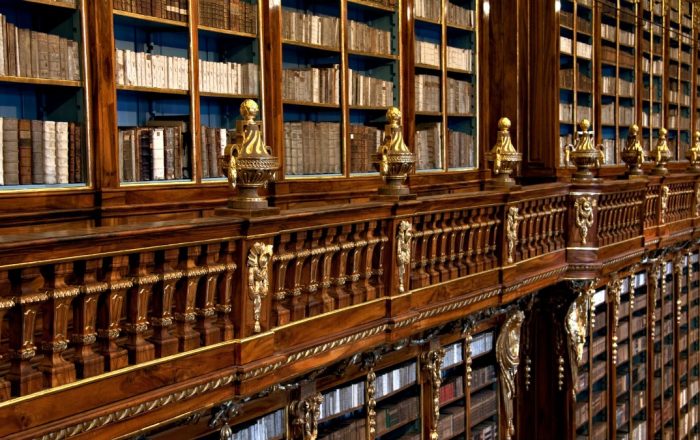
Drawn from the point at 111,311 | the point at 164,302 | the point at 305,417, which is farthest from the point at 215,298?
the point at 305,417

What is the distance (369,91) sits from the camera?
18.6 ft

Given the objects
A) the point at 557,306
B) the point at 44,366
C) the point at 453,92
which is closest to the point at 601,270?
the point at 557,306

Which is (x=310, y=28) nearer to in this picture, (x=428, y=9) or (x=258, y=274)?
(x=428, y=9)

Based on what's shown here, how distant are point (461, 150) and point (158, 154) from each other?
3.04 meters

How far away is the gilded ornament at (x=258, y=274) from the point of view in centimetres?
319

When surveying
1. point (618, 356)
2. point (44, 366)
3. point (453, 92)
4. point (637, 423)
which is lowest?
point (637, 423)

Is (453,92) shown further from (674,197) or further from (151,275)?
(151,275)

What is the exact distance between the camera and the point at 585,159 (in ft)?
20.6

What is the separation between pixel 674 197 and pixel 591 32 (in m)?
1.69

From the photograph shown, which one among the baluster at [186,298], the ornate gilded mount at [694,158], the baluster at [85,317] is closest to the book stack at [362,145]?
the baluster at [186,298]

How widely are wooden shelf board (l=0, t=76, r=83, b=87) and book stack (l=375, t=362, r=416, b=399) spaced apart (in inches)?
94.5

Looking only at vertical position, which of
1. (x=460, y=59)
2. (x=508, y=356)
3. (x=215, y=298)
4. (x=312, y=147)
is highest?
(x=460, y=59)

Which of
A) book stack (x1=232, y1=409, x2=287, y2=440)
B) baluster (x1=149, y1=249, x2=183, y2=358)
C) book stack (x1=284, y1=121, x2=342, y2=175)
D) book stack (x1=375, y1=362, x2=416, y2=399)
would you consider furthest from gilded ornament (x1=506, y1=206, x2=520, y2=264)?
baluster (x1=149, y1=249, x2=183, y2=358)

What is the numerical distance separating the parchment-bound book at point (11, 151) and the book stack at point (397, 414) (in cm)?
252
